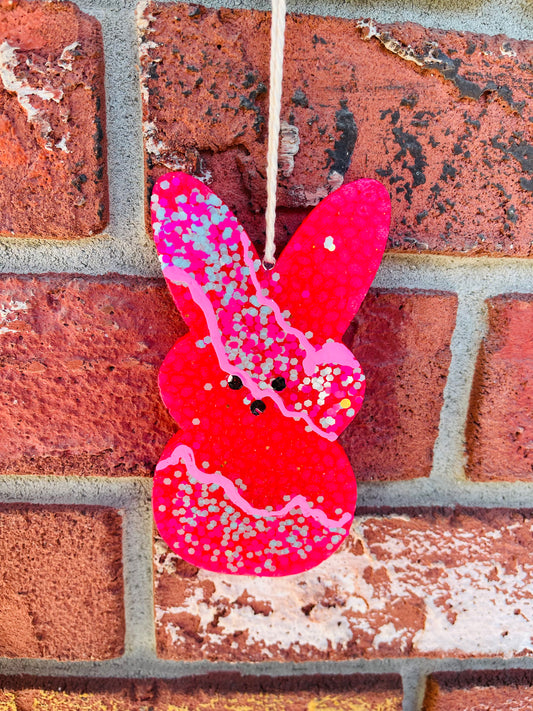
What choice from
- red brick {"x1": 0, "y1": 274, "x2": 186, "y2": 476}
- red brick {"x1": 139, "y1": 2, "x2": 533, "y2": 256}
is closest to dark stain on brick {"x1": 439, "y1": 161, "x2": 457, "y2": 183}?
red brick {"x1": 139, "y1": 2, "x2": 533, "y2": 256}

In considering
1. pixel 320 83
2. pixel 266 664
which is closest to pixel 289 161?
pixel 320 83

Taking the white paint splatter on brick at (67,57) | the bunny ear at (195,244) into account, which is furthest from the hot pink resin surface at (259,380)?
the white paint splatter on brick at (67,57)

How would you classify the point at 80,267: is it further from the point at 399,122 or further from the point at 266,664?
the point at 266,664

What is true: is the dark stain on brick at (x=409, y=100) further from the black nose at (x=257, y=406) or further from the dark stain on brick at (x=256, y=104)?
the black nose at (x=257, y=406)

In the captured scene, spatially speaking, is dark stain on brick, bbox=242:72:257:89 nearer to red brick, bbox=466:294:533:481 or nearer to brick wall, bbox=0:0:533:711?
brick wall, bbox=0:0:533:711

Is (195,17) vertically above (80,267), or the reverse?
(195,17)

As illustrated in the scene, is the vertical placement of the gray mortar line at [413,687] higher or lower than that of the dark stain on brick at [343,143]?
lower
